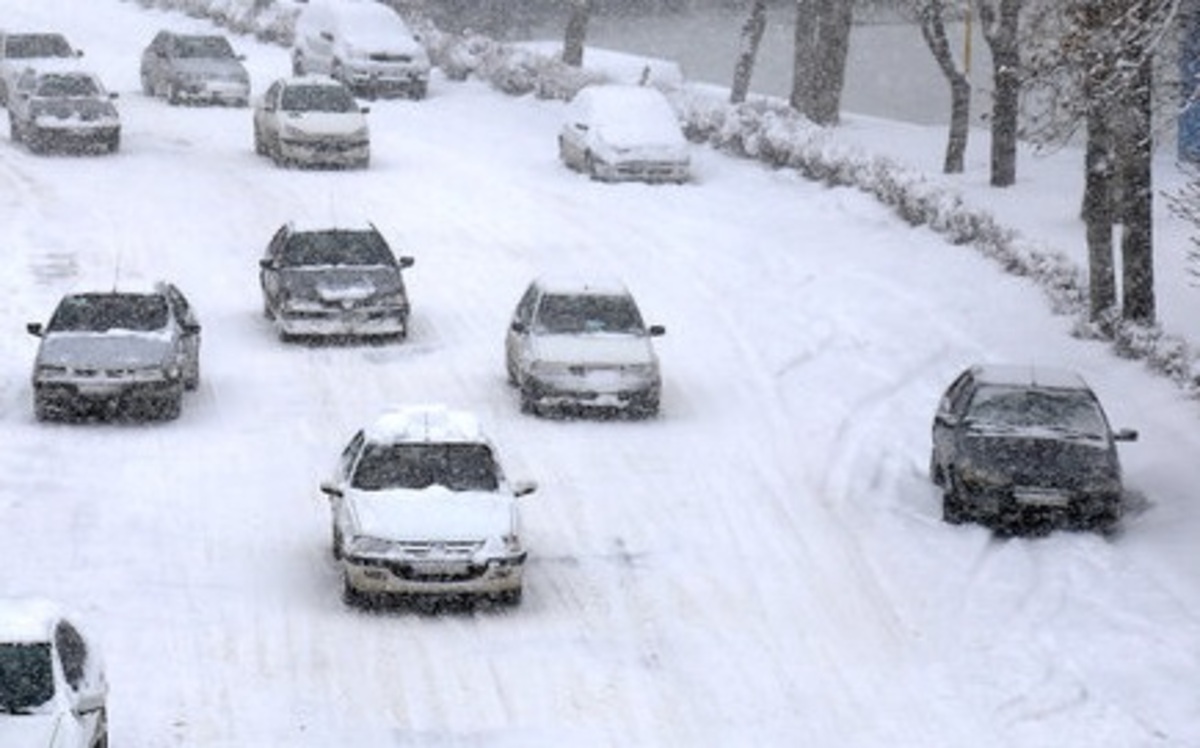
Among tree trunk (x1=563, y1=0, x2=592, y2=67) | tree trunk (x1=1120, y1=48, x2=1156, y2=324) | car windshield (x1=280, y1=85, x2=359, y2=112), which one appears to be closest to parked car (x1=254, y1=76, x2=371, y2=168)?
car windshield (x1=280, y1=85, x2=359, y2=112)

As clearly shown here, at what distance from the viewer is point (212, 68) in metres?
52.4

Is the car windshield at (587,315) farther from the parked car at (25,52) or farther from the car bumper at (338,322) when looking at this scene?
the parked car at (25,52)

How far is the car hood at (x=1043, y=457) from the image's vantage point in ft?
81.1

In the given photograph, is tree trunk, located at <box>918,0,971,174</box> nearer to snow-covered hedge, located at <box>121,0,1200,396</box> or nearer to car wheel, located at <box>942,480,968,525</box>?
snow-covered hedge, located at <box>121,0,1200,396</box>

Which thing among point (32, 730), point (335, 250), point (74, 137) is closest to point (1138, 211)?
point (335, 250)

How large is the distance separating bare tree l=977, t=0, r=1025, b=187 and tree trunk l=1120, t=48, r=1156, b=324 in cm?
853

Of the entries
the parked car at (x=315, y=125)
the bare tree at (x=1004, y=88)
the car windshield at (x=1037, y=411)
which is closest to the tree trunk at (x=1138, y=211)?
the car windshield at (x=1037, y=411)

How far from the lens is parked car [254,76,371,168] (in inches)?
1766

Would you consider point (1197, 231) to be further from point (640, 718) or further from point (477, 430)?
point (640, 718)

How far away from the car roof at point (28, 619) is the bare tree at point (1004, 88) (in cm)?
2579

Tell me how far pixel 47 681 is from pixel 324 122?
30.0m

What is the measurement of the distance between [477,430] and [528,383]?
6.07 meters

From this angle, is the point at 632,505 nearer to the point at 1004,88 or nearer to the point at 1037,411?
the point at 1037,411

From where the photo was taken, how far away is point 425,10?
85250mm
